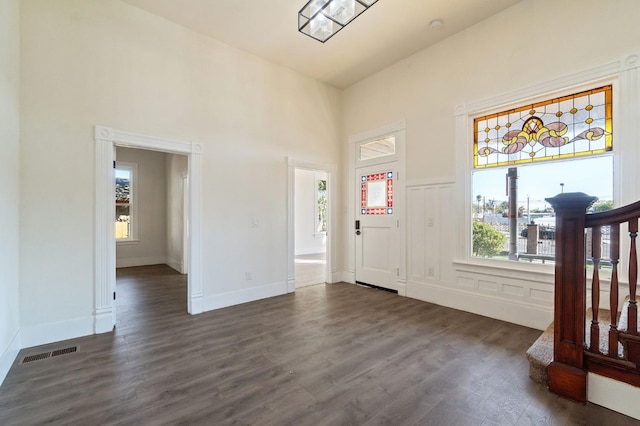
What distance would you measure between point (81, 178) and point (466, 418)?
411cm

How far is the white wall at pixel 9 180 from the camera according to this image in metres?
2.30

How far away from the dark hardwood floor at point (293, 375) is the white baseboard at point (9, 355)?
0.06 meters

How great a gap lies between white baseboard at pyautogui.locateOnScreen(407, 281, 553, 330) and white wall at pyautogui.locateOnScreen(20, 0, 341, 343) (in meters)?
2.23

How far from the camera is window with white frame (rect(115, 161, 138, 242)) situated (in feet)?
23.5

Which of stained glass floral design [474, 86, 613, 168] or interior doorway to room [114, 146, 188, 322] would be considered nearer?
stained glass floral design [474, 86, 613, 168]

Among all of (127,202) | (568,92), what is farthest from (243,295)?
(127,202)

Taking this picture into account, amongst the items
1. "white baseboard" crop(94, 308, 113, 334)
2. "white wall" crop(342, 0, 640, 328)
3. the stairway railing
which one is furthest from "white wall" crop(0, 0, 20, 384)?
"white wall" crop(342, 0, 640, 328)

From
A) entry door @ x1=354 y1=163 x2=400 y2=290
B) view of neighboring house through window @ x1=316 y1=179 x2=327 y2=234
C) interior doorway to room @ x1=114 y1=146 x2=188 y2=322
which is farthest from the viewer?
view of neighboring house through window @ x1=316 y1=179 x2=327 y2=234

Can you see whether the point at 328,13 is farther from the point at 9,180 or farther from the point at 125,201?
the point at 125,201

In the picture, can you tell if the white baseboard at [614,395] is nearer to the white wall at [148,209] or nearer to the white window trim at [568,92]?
the white window trim at [568,92]

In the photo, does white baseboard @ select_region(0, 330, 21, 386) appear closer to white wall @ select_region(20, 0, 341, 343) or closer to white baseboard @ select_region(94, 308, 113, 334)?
white wall @ select_region(20, 0, 341, 343)

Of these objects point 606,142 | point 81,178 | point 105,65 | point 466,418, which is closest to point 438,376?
point 466,418

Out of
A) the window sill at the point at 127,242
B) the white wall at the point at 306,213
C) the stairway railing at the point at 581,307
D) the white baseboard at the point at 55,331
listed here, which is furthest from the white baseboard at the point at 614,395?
the window sill at the point at 127,242

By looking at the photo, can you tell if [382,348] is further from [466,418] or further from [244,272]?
[244,272]
